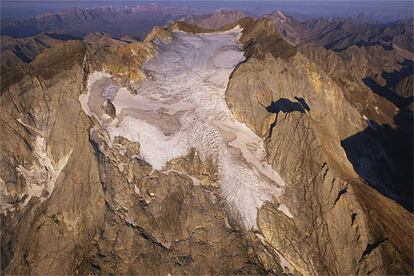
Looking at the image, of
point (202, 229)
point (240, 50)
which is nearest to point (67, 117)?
point (202, 229)

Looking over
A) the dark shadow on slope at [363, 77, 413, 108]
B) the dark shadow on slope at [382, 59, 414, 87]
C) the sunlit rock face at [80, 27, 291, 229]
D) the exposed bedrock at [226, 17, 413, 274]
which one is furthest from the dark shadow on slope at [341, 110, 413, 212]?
the dark shadow on slope at [382, 59, 414, 87]

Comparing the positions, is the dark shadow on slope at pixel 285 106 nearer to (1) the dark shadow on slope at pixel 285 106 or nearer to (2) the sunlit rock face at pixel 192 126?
(1) the dark shadow on slope at pixel 285 106

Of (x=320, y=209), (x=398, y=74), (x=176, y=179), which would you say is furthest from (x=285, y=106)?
(x=398, y=74)

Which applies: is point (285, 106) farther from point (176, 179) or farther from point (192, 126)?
point (176, 179)

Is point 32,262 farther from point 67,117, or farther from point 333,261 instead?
point 333,261

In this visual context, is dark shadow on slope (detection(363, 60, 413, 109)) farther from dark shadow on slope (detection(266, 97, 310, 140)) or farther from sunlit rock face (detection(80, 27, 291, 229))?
sunlit rock face (detection(80, 27, 291, 229))

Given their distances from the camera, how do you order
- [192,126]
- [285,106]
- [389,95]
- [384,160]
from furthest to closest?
[389,95] → [384,160] → [285,106] → [192,126]
